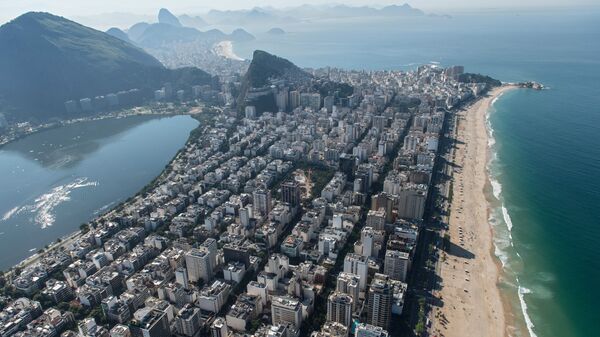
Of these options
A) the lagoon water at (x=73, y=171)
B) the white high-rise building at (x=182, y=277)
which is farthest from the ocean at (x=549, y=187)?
the lagoon water at (x=73, y=171)

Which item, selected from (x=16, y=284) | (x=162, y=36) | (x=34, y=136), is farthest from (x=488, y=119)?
(x=162, y=36)

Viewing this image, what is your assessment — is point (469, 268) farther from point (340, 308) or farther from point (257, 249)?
point (257, 249)

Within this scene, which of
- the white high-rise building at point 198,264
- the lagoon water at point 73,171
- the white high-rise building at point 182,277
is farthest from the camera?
the lagoon water at point 73,171

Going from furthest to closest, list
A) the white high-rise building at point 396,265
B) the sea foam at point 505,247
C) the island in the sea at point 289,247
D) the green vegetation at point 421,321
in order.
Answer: the white high-rise building at point 396,265 < the sea foam at point 505,247 < the island in the sea at point 289,247 < the green vegetation at point 421,321

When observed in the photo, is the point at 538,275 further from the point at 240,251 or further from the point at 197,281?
the point at 197,281

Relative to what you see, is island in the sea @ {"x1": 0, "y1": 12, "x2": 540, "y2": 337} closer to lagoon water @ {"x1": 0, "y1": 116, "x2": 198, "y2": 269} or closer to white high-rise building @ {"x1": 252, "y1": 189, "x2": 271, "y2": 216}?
white high-rise building @ {"x1": 252, "y1": 189, "x2": 271, "y2": 216}

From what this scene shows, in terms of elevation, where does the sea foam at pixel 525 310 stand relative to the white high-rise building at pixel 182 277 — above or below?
below

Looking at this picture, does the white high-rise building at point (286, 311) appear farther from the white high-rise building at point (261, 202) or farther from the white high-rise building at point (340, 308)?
the white high-rise building at point (261, 202)
